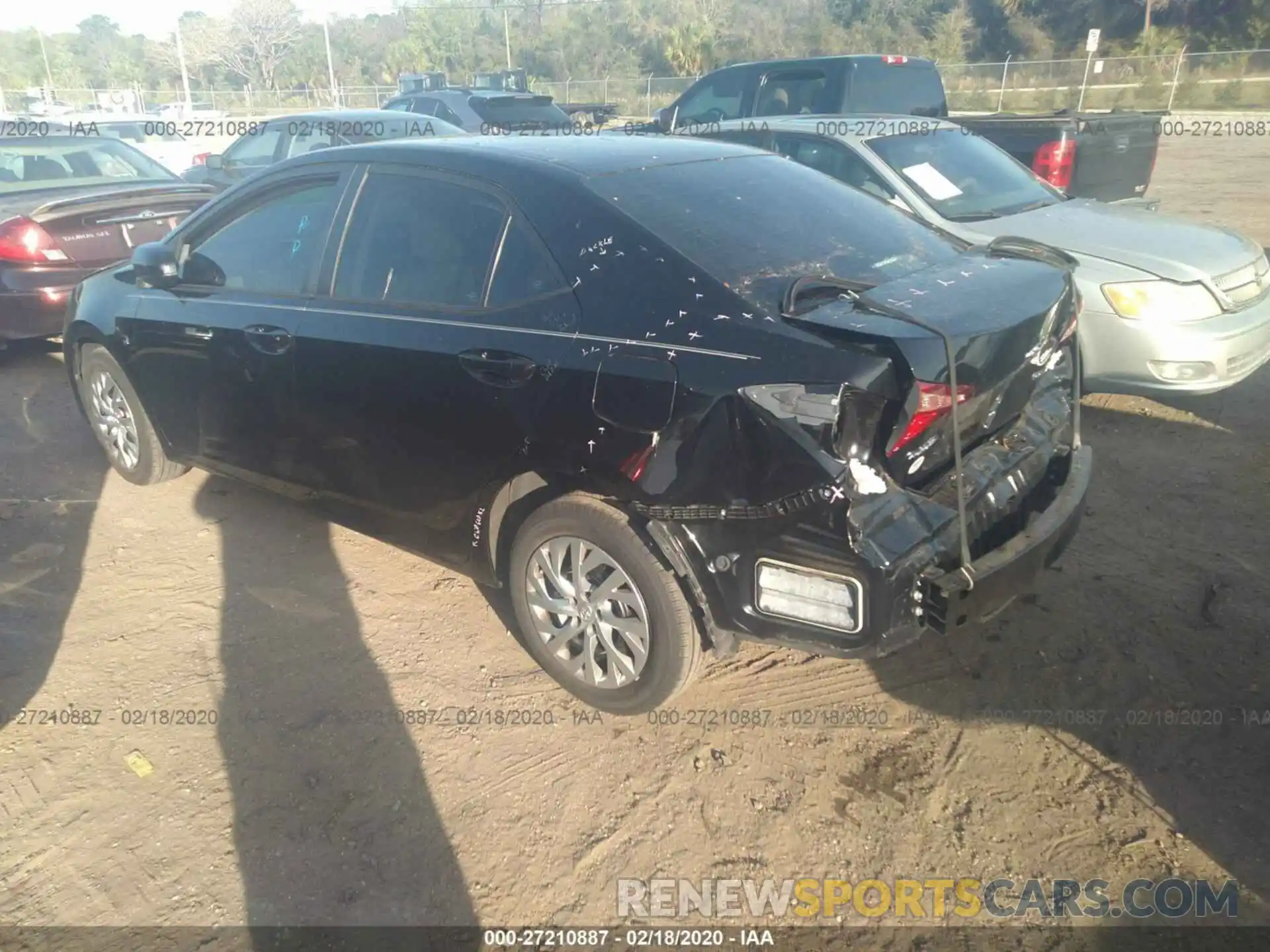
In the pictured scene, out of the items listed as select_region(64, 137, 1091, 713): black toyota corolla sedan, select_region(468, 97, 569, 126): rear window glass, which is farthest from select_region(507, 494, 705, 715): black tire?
select_region(468, 97, 569, 126): rear window glass

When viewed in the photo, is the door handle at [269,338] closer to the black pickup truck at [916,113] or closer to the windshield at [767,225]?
Answer: the windshield at [767,225]

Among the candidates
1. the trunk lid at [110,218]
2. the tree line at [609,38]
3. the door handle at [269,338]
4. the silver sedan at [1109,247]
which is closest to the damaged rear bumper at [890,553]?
the door handle at [269,338]

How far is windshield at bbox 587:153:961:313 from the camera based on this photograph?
2.90 meters

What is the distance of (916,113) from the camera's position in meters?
9.77

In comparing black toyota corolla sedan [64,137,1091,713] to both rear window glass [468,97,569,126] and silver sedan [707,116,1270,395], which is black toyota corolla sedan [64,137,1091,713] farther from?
rear window glass [468,97,569,126]

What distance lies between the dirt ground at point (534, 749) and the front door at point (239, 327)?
592 mm

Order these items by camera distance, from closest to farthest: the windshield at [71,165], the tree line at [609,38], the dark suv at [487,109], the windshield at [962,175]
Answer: the windshield at [962,175] < the windshield at [71,165] < the dark suv at [487,109] < the tree line at [609,38]

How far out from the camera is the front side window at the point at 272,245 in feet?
12.4

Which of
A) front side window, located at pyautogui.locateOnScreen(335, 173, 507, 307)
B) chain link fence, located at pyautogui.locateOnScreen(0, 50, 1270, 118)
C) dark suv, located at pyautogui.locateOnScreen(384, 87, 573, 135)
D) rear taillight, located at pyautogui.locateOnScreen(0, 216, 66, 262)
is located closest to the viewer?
front side window, located at pyautogui.locateOnScreen(335, 173, 507, 307)

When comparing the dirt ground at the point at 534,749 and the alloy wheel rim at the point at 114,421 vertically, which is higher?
the alloy wheel rim at the point at 114,421

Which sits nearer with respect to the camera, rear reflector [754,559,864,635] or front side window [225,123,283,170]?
rear reflector [754,559,864,635]

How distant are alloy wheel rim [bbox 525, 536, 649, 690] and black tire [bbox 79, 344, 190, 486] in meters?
2.62

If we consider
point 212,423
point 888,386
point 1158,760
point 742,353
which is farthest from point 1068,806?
point 212,423

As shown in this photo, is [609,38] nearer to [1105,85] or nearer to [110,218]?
[1105,85]
